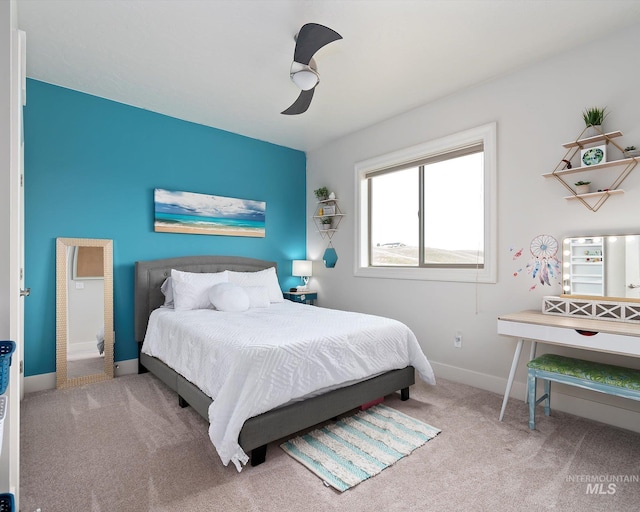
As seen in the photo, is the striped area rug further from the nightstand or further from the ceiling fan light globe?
the ceiling fan light globe

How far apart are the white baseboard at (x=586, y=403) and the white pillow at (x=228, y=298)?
2.24 m

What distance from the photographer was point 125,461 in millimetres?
1944

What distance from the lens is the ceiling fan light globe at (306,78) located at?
2.35 m

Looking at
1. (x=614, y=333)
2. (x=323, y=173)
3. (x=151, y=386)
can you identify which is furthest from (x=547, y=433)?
(x=323, y=173)

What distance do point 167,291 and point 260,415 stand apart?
6.72ft

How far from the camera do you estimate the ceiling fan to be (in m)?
2.01

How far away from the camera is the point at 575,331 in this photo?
2.09m

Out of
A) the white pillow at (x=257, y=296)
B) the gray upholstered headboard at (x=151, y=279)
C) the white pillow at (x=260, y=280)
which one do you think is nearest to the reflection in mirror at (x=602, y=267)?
the white pillow at (x=257, y=296)

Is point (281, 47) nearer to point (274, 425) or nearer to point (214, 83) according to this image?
point (214, 83)

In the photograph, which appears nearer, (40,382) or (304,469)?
(304,469)

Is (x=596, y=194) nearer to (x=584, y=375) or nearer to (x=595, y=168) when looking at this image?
(x=595, y=168)

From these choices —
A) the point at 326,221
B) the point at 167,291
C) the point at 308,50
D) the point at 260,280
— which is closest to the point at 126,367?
the point at 167,291

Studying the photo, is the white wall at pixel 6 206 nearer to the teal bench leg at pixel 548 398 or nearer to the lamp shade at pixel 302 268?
the teal bench leg at pixel 548 398

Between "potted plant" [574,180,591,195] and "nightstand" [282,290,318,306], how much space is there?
9.97ft
